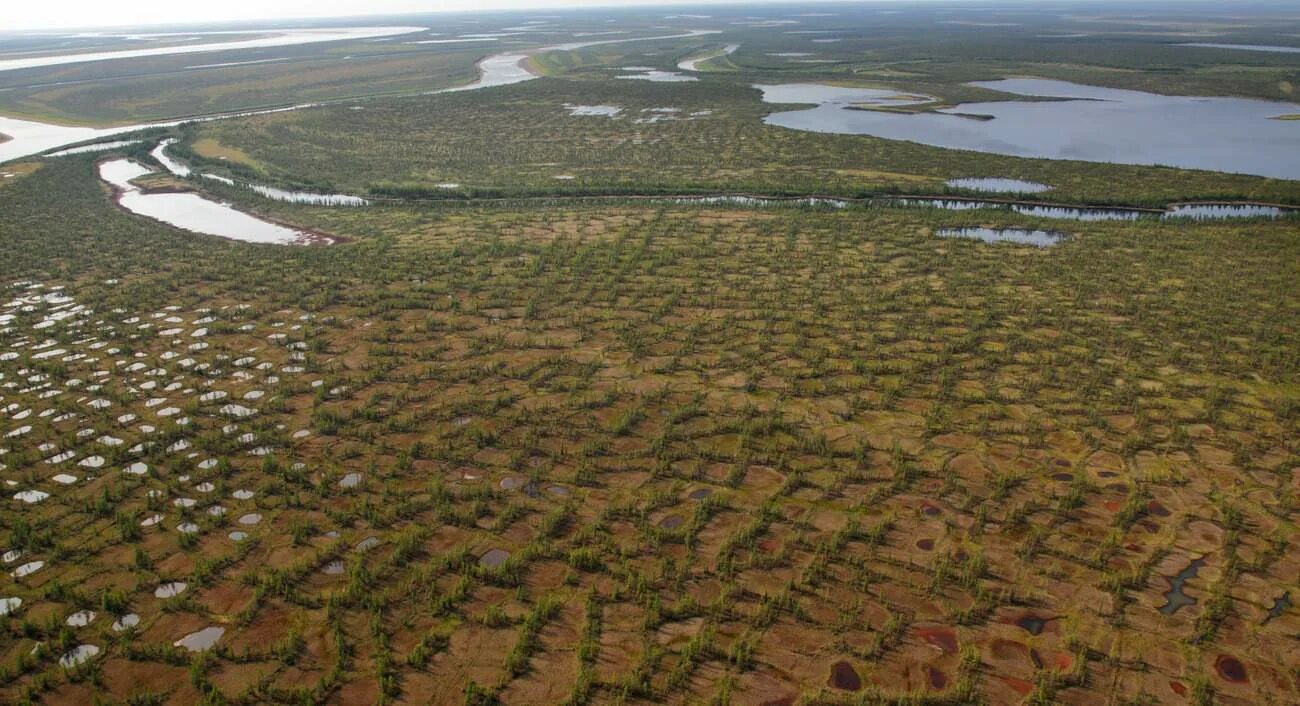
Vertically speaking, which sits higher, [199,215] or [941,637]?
[199,215]

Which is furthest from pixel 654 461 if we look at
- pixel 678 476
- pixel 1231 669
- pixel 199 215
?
pixel 199 215

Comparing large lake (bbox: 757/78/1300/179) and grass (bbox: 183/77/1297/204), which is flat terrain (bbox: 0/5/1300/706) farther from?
large lake (bbox: 757/78/1300/179)

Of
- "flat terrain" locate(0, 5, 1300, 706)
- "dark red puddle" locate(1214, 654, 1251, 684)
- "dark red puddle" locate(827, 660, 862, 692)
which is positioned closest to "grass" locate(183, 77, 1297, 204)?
"flat terrain" locate(0, 5, 1300, 706)

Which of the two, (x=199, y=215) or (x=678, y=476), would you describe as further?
(x=199, y=215)

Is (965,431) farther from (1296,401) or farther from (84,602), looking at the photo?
(84,602)

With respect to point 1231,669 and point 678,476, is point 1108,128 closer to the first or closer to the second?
point 678,476

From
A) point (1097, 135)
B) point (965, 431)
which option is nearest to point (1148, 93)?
point (1097, 135)

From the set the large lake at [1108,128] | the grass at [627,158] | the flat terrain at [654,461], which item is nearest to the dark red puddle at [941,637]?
the flat terrain at [654,461]
